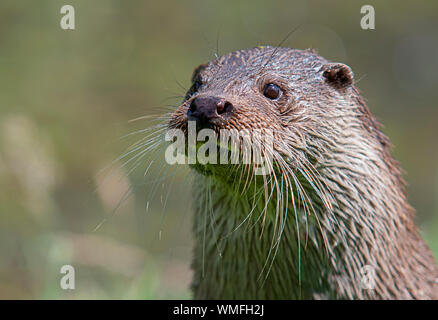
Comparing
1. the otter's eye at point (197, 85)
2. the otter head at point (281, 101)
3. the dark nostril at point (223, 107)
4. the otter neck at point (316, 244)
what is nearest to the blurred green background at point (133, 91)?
the otter neck at point (316, 244)

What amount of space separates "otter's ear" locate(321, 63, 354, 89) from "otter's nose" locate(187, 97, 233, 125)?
0.55 meters

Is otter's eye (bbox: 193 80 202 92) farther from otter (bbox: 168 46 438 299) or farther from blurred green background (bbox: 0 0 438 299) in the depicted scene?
blurred green background (bbox: 0 0 438 299)

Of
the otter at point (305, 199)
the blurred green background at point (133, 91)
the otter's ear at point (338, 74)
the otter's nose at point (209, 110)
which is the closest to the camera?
the otter's nose at point (209, 110)

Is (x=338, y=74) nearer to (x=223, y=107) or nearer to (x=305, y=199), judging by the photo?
(x=305, y=199)

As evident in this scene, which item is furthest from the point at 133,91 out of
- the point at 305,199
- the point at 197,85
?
the point at 305,199

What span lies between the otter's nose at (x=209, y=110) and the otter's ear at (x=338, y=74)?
55cm

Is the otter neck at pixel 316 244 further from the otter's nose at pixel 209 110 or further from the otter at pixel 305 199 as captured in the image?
the otter's nose at pixel 209 110

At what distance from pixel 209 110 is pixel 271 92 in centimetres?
39

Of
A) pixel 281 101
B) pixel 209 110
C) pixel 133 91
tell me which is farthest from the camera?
pixel 133 91

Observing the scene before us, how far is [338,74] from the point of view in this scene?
99.1 inches

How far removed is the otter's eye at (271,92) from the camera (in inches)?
93.7

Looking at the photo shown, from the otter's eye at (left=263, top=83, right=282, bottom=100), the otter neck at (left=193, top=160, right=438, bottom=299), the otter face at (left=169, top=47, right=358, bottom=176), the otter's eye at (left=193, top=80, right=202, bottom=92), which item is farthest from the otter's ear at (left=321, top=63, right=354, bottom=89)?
the otter's eye at (left=193, top=80, right=202, bottom=92)

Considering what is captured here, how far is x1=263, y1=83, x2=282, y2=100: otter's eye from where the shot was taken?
7.81 feet
